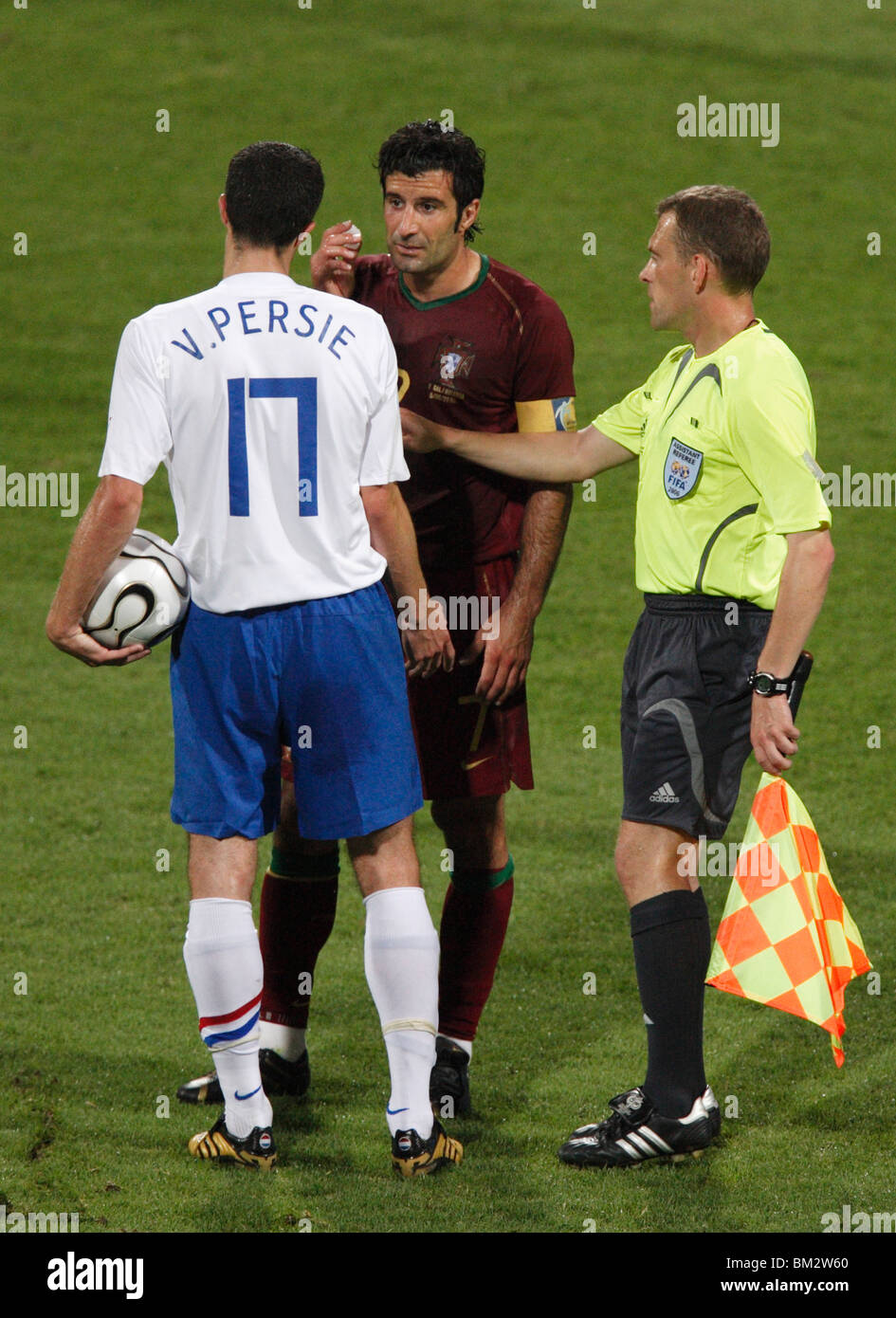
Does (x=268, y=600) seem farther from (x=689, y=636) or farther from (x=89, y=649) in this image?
(x=689, y=636)

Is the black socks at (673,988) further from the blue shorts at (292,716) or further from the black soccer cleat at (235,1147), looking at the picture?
the black soccer cleat at (235,1147)

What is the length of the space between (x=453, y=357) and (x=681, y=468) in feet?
2.49

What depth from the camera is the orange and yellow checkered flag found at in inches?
131

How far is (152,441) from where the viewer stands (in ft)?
10.4

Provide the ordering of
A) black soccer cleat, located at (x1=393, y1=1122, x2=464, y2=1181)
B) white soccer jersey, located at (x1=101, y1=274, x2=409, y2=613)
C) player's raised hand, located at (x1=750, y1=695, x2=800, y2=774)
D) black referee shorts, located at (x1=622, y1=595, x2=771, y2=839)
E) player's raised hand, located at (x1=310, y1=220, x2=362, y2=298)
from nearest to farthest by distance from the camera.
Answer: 1. white soccer jersey, located at (x1=101, y1=274, x2=409, y2=613)
2. player's raised hand, located at (x1=750, y1=695, x2=800, y2=774)
3. black soccer cleat, located at (x1=393, y1=1122, x2=464, y2=1181)
4. black referee shorts, located at (x1=622, y1=595, x2=771, y2=839)
5. player's raised hand, located at (x1=310, y1=220, x2=362, y2=298)

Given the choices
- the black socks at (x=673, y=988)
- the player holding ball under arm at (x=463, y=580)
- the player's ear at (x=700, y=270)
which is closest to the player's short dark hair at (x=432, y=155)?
the player holding ball under arm at (x=463, y=580)

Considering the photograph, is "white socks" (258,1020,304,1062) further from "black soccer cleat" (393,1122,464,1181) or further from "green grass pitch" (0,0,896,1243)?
"black soccer cleat" (393,1122,464,1181)

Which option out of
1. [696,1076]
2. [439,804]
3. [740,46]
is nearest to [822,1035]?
[696,1076]

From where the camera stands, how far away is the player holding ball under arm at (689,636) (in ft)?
11.3

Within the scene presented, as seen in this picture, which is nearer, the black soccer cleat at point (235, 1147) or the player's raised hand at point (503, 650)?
the black soccer cleat at point (235, 1147)

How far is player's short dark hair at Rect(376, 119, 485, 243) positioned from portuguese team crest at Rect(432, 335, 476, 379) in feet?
0.89

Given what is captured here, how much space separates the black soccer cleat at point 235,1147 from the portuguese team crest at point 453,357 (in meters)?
1.78

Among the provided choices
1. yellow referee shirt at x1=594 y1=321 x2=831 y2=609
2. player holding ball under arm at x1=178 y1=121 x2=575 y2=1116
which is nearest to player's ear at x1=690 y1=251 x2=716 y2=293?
yellow referee shirt at x1=594 y1=321 x2=831 y2=609

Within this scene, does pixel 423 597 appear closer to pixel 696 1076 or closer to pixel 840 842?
pixel 696 1076
